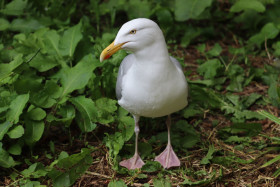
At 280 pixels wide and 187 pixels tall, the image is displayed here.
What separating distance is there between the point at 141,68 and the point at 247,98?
1681mm

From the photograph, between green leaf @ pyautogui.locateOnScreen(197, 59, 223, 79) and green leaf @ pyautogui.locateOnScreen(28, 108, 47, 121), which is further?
green leaf @ pyautogui.locateOnScreen(197, 59, 223, 79)

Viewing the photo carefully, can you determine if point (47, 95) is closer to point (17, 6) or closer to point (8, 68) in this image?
point (8, 68)

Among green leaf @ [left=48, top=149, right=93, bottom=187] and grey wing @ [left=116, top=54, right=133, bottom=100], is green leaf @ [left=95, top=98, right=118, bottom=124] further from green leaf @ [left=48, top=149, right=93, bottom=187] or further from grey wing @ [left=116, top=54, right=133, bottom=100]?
green leaf @ [left=48, top=149, right=93, bottom=187]

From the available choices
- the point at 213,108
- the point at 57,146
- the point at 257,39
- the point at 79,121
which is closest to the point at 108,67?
the point at 79,121

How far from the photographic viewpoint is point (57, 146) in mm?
3535

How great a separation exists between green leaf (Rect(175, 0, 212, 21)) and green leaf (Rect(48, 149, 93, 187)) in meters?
2.38

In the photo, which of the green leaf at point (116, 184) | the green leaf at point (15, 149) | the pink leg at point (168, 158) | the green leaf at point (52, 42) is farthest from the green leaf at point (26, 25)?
the green leaf at point (116, 184)

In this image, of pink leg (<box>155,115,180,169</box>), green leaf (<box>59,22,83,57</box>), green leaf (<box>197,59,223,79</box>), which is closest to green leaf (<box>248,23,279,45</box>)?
green leaf (<box>197,59,223,79</box>)

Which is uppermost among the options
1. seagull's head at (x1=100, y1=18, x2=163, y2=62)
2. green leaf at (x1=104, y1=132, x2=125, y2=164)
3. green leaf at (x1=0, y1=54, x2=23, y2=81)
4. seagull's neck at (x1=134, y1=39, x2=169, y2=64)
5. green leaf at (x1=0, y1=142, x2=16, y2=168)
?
seagull's head at (x1=100, y1=18, x2=163, y2=62)

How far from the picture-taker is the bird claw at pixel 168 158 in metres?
3.21

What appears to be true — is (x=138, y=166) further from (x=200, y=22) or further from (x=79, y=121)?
(x=200, y=22)

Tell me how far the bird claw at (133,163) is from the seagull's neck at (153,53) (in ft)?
3.04

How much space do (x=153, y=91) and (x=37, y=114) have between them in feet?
3.56

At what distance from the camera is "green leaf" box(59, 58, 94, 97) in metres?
3.41
